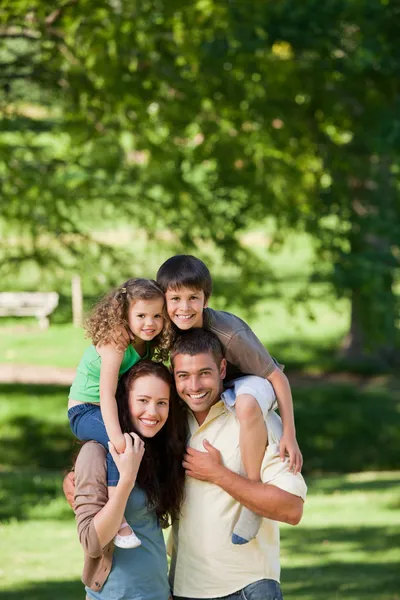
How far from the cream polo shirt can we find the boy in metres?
0.04

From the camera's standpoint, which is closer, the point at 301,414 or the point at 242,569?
the point at 242,569

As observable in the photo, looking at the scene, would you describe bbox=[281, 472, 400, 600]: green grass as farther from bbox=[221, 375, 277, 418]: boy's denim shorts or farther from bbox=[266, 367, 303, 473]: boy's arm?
bbox=[221, 375, 277, 418]: boy's denim shorts

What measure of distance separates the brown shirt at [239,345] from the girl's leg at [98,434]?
0.42 m

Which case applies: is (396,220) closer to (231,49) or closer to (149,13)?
(231,49)

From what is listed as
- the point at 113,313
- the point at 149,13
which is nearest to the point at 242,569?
the point at 113,313

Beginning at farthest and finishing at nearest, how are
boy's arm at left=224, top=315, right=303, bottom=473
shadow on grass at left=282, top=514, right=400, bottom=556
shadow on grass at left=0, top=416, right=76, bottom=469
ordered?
shadow on grass at left=0, top=416, right=76, bottom=469 → shadow on grass at left=282, top=514, right=400, bottom=556 → boy's arm at left=224, top=315, right=303, bottom=473

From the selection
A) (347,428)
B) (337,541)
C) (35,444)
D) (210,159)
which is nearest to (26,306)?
(35,444)

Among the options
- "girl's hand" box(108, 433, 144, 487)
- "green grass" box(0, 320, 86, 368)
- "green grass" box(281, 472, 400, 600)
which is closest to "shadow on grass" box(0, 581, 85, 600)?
"green grass" box(281, 472, 400, 600)

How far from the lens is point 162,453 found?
316 centimetres

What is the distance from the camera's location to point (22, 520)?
10.1 metres

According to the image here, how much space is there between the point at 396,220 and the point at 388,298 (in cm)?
76

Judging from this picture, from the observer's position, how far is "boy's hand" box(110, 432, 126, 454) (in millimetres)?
2980

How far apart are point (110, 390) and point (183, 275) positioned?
400 mm

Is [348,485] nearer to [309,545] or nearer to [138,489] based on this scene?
[309,545]
